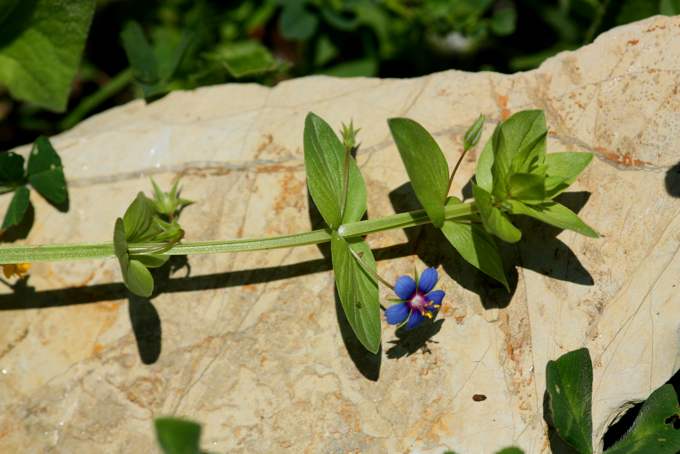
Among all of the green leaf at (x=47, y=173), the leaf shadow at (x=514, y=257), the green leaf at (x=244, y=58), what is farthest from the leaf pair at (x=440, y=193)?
the green leaf at (x=47, y=173)

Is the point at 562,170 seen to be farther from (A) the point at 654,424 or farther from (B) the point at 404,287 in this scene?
(A) the point at 654,424

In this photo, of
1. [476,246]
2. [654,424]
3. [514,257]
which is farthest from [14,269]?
[654,424]

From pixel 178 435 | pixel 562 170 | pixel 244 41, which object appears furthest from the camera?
pixel 244 41

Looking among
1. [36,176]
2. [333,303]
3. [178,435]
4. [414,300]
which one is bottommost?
[36,176]

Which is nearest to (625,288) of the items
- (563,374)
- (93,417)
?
(563,374)

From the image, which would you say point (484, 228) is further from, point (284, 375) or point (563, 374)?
point (284, 375)

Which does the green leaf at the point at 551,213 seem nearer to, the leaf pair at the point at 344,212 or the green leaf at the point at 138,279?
the leaf pair at the point at 344,212

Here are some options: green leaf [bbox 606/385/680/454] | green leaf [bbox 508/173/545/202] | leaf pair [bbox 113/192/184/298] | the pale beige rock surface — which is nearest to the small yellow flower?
the pale beige rock surface
